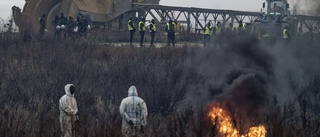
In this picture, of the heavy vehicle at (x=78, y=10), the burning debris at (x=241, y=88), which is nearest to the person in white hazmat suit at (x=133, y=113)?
the burning debris at (x=241, y=88)

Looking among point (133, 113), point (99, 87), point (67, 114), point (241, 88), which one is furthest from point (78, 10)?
point (133, 113)

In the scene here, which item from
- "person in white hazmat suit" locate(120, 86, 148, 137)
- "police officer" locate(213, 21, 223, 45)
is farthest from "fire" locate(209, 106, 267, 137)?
"police officer" locate(213, 21, 223, 45)

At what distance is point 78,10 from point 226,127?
18905mm

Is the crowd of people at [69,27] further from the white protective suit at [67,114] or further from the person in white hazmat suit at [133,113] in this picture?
the person in white hazmat suit at [133,113]

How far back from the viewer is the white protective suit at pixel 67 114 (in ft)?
33.5

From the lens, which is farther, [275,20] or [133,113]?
[275,20]

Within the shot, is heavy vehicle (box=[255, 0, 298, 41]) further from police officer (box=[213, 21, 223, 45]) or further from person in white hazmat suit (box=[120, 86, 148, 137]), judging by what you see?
person in white hazmat suit (box=[120, 86, 148, 137])

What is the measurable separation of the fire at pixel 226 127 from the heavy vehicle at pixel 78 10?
60.4 feet

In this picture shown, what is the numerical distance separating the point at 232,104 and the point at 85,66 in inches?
291

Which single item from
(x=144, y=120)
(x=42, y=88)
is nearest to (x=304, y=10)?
(x=42, y=88)

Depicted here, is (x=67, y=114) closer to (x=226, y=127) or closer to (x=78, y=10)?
(x=226, y=127)

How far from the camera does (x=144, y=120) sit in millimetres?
10141

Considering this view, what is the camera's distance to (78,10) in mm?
28203

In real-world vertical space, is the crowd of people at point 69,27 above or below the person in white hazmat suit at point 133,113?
above
